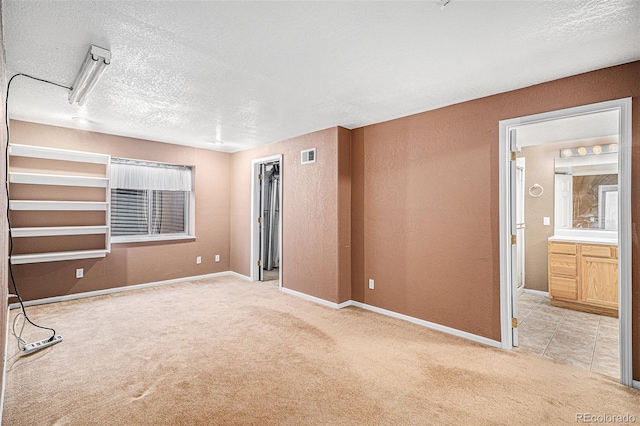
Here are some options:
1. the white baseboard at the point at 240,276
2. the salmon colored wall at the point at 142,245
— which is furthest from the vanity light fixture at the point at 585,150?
the salmon colored wall at the point at 142,245

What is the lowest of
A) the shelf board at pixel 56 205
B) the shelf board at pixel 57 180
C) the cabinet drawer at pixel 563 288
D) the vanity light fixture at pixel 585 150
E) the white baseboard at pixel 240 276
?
the white baseboard at pixel 240 276

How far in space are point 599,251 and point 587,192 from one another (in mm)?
1025

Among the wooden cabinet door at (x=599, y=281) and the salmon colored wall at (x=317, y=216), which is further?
the salmon colored wall at (x=317, y=216)

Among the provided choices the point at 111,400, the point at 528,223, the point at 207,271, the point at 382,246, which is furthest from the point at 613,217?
the point at 207,271

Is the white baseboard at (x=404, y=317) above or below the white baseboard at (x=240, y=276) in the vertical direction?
below

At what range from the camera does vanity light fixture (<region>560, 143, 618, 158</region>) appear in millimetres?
4270

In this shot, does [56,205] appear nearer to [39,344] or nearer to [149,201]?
[149,201]

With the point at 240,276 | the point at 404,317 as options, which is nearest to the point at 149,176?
the point at 240,276

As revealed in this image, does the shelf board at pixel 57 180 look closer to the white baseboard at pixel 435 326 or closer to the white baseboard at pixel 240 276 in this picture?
the white baseboard at pixel 240 276

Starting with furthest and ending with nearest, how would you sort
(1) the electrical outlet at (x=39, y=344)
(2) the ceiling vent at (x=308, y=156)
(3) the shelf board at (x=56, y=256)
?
(2) the ceiling vent at (x=308, y=156) → (3) the shelf board at (x=56, y=256) → (1) the electrical outlet at (x=39, y=344)

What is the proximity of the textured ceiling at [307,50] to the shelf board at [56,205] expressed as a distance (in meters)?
1.18

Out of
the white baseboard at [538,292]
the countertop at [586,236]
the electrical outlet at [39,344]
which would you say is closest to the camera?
the electrical outlet at [39,344]

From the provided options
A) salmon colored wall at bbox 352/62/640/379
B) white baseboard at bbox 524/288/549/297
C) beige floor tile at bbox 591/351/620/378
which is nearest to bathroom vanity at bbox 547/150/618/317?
white baseboard at bbox 524/288/549/297

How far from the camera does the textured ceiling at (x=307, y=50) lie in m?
1.79
